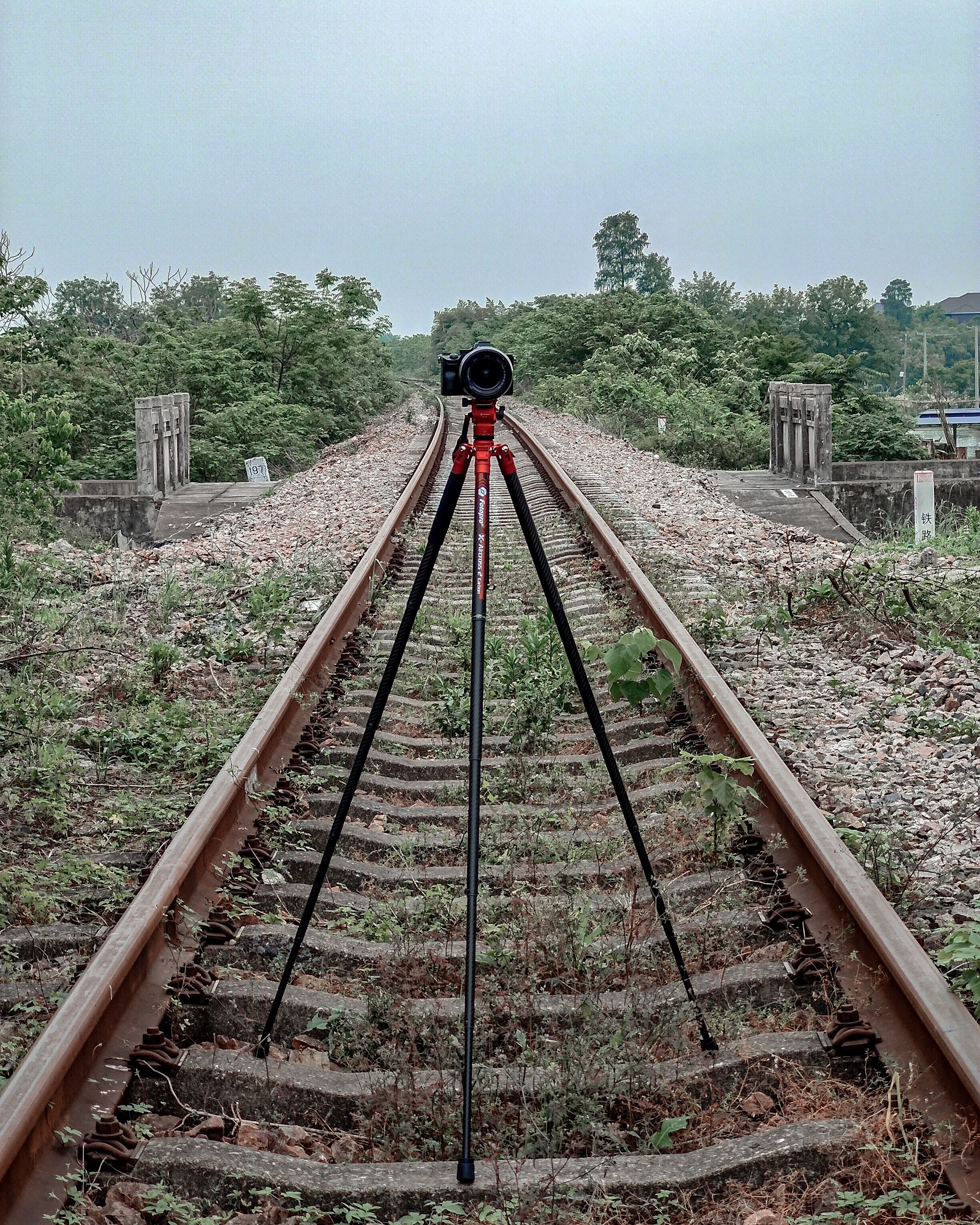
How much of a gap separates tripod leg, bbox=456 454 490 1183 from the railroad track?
0.51ft

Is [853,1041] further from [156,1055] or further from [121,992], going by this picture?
[121,992]

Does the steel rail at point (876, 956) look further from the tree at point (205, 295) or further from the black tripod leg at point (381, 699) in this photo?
the tree at point (205, 295)

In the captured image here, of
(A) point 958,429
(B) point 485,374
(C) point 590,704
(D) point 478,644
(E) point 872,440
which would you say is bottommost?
(C) point 590,704

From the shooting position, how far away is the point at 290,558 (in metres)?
9.07

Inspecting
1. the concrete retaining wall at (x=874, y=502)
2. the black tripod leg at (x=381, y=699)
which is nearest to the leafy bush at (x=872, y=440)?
the concrete retaining wall at (x=874, y=502)

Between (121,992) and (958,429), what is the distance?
42537 mm

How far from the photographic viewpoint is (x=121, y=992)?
3061 millimetres

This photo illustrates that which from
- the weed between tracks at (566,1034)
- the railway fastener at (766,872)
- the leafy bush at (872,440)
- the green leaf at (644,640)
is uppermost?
the leafy bush at (872,440)

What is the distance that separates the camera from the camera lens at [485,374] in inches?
116

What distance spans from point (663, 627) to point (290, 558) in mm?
3679

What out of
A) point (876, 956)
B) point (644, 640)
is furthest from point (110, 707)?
point (876, 956)

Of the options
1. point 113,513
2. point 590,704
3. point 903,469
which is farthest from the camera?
point 903,469

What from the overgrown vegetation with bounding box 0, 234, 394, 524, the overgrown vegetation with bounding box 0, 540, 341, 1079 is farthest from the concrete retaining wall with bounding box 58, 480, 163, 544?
the overgrown vegetation with bounding box 0, 540, 341, 1079

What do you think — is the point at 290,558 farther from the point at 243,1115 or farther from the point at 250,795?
the point at 243,1115
